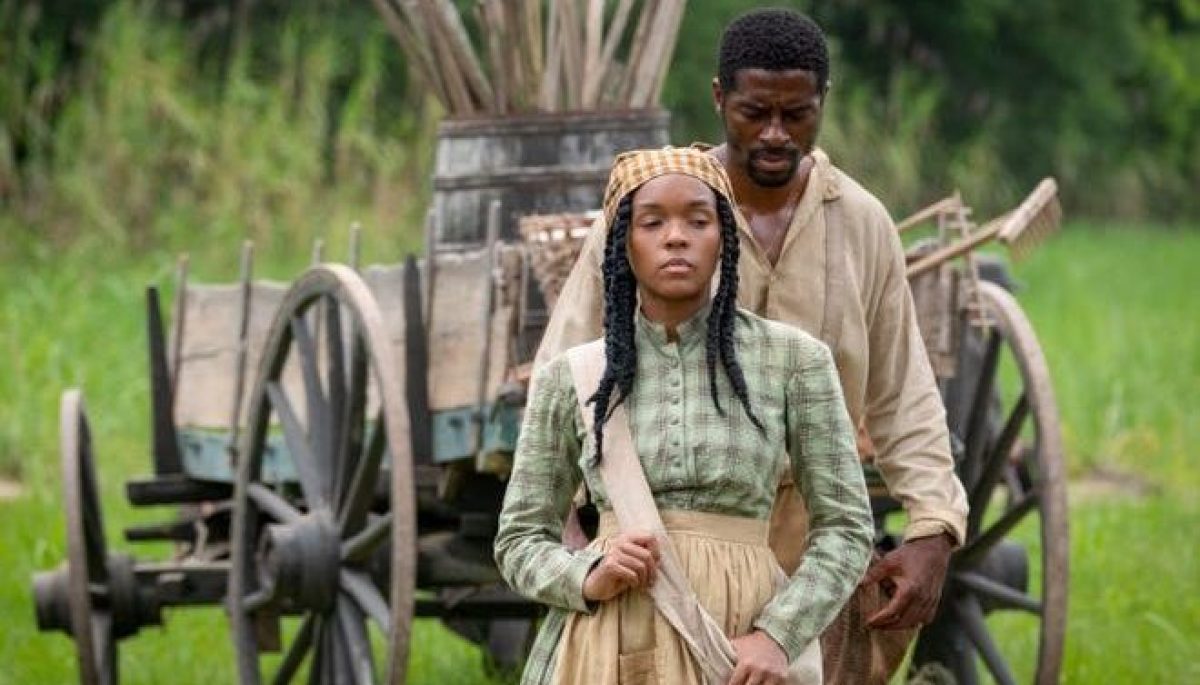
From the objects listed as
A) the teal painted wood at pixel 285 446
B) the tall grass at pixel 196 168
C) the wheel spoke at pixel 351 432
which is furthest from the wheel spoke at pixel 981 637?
the tall grass at pixel 196 168

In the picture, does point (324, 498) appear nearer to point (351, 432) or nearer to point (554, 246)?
point (351, 432)

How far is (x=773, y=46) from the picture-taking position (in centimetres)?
500

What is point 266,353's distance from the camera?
285 inches

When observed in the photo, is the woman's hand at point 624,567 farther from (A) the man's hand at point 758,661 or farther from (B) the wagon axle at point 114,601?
(B) the wagon axle at point 114,601

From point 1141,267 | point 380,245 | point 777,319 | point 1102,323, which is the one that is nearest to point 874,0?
point 1141,267

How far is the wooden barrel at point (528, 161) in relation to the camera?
7402mm

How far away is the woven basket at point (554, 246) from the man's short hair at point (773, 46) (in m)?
1.20

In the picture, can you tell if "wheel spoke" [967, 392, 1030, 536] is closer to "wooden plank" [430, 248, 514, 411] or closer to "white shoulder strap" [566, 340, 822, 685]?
"wooden plank" [430, 248, 514, 411]

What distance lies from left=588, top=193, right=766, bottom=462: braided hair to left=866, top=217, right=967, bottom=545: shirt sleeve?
79 cm

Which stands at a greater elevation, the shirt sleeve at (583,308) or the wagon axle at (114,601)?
the shirt sleeve at (583,308)

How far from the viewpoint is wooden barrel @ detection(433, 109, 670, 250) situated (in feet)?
24.3

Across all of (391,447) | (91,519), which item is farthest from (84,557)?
(391,447)

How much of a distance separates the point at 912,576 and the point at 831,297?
1.66 ft

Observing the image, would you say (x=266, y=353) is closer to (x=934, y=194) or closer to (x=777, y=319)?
(x=777, y=319)
